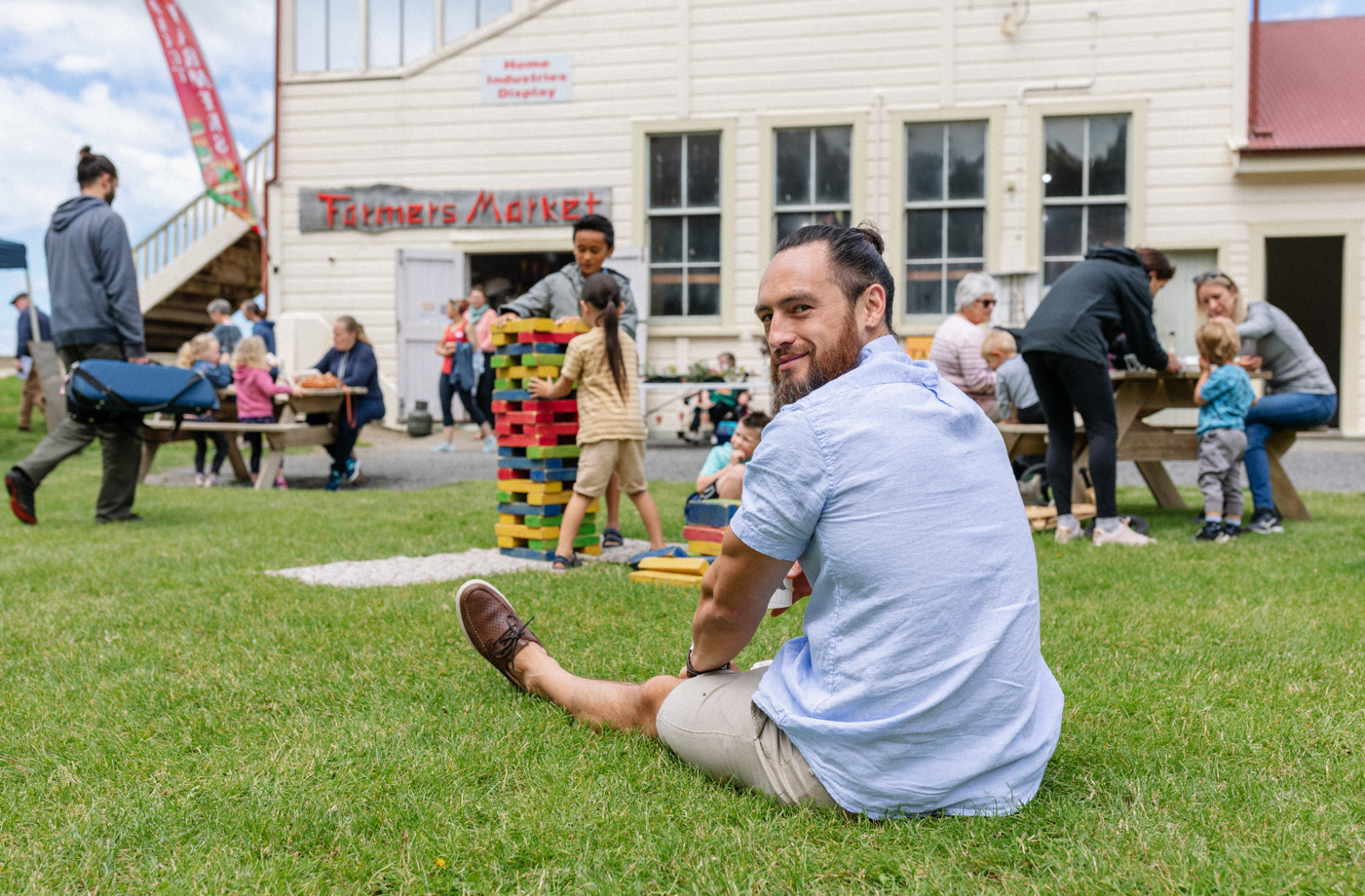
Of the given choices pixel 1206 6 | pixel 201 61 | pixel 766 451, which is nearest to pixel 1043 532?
pixel 766 451

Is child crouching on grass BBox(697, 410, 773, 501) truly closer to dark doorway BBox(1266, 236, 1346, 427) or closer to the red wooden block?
the red wooden block

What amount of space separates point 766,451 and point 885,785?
692mm

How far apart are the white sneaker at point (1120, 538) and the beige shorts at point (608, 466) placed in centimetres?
250

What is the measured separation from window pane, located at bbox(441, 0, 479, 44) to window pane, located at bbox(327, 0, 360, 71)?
1.29 meters

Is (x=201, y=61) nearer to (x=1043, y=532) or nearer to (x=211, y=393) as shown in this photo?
(x=211, y=393)

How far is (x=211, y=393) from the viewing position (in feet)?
24.2

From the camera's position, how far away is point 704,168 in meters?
15.0

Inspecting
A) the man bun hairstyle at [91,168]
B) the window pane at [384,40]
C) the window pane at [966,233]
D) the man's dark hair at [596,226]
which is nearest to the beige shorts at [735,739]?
the man's dark hair at [596,226]

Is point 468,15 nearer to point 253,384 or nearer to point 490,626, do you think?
point 253,384

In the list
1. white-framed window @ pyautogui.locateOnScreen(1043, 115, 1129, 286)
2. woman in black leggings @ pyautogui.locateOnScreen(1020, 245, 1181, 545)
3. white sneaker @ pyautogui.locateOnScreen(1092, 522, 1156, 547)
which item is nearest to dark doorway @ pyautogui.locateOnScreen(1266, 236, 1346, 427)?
white-framed window @ pyautogui.locateOnScreen(1043, 115, 1129, 286)

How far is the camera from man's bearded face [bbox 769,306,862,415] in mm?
2135

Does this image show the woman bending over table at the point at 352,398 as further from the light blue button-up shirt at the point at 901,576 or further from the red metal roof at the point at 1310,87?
the red metal roof at the point at 1310,87

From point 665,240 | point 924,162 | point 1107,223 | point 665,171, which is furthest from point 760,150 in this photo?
point 1107,223

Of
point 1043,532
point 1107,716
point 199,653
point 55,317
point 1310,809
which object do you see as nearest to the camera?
point 1310,809
